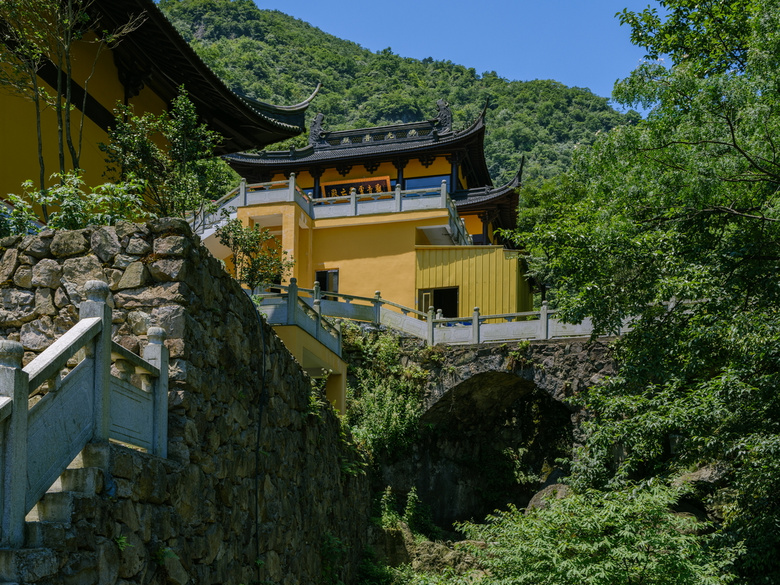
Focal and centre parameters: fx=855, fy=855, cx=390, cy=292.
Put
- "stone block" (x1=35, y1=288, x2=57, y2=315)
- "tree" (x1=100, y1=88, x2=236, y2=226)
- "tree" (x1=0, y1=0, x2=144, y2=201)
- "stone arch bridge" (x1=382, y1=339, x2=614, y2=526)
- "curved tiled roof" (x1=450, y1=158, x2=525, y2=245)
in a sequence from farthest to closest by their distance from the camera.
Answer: "curved tiled roof" (x1=450, y1=158, x2=525, y2=245)
"stone arch bridge" (x1=382, y1=339, x2=614, y2=526)
"tree" (x1=100, y1=88, x2=236, y2=226)
"tree" (x1=0, y1=0, x2=144, y2=201)
"stone block" (x1=35, y1=288, x2=57, y2=315)

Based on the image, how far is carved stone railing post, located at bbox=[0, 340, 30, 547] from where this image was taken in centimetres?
433

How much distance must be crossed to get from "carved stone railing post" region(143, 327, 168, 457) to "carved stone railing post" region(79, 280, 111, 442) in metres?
0.76

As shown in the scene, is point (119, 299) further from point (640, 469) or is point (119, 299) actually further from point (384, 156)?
point (384, 156)

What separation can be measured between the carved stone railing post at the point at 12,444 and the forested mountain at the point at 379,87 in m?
55.3

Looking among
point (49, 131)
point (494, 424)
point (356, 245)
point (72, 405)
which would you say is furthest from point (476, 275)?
point (72, 405)

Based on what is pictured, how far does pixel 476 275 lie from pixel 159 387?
802 inches

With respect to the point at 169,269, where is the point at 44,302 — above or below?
below

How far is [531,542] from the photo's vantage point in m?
12.1

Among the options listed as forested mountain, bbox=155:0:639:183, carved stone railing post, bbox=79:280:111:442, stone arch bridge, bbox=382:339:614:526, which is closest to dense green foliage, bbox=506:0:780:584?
stone arch bridge, bbox=382:339:614:526

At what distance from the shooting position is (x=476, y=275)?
2620cm

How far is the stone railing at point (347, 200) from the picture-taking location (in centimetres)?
2664

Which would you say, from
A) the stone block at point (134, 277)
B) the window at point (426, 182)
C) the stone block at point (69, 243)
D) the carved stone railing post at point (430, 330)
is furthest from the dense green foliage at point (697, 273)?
the window at point (426, 182)

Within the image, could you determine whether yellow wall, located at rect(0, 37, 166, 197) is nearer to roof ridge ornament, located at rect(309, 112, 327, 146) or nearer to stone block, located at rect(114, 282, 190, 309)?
stone block, located at rect(114, 282, 190, 309)

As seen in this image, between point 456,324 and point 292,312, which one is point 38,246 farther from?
point 456,324
